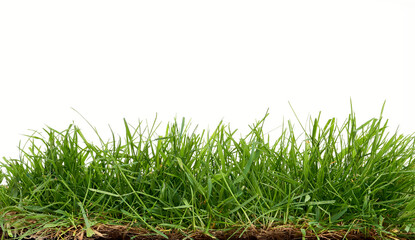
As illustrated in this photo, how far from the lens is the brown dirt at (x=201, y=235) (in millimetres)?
853

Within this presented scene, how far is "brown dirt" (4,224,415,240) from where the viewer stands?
85 centimetres

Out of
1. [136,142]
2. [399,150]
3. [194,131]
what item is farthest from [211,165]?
[399,150]

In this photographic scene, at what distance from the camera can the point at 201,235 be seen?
0.86 metres

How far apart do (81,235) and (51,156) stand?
0.84 ft

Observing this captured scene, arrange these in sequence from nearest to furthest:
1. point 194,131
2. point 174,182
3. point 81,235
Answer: point 81,235
point 174,182
point 194,131

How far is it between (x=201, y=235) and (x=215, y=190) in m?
0.11

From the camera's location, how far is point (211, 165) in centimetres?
100

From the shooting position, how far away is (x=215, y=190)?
0.92 m

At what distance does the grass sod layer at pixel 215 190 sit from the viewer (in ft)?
2.86

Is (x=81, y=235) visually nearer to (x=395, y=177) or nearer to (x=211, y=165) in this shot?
(x=211, y=165)

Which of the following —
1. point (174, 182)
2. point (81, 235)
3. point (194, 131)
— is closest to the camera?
point (81, 235)

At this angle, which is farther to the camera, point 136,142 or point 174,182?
point 136,142

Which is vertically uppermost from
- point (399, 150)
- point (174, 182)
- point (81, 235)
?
point (399, 150)

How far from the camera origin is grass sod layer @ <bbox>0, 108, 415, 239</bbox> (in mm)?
873
